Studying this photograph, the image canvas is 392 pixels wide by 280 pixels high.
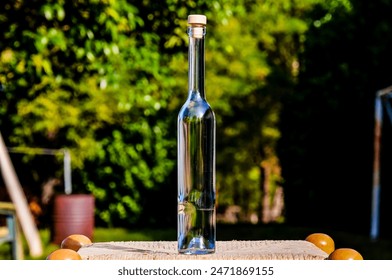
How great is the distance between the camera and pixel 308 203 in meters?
13.0

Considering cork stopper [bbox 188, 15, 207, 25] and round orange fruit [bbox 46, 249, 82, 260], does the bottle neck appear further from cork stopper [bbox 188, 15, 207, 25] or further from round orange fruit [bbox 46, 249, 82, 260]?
round orange fruit [bbox 46, 249, 82, 260]

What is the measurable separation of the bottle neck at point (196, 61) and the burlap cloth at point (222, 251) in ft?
1.26

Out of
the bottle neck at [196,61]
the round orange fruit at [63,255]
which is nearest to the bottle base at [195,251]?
the round orange fruit at [63,255]

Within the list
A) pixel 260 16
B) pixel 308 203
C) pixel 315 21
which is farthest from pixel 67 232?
pixel 260 16

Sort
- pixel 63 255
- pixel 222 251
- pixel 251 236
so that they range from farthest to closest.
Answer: pixel 251 236, pixel 222 251, pixel 63 255

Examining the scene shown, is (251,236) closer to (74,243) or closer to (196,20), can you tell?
(74,243)

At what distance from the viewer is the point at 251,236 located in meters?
12.0

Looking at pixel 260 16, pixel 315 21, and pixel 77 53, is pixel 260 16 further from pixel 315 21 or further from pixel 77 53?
pixel 77 53

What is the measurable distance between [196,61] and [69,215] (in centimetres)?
901

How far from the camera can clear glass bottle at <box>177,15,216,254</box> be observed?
187 centimetres

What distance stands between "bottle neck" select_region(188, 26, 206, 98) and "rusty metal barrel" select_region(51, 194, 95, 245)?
29.1 feet

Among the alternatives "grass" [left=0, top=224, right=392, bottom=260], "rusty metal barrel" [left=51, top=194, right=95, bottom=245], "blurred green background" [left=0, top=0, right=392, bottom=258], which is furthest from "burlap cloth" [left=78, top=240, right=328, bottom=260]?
"rusty metal barrel" [left=51, top=194, right=95, bottom=245]

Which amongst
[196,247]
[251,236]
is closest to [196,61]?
[196,247]

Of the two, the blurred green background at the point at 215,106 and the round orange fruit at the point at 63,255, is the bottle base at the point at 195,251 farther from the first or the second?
the blurred green background at the point at 215,106
